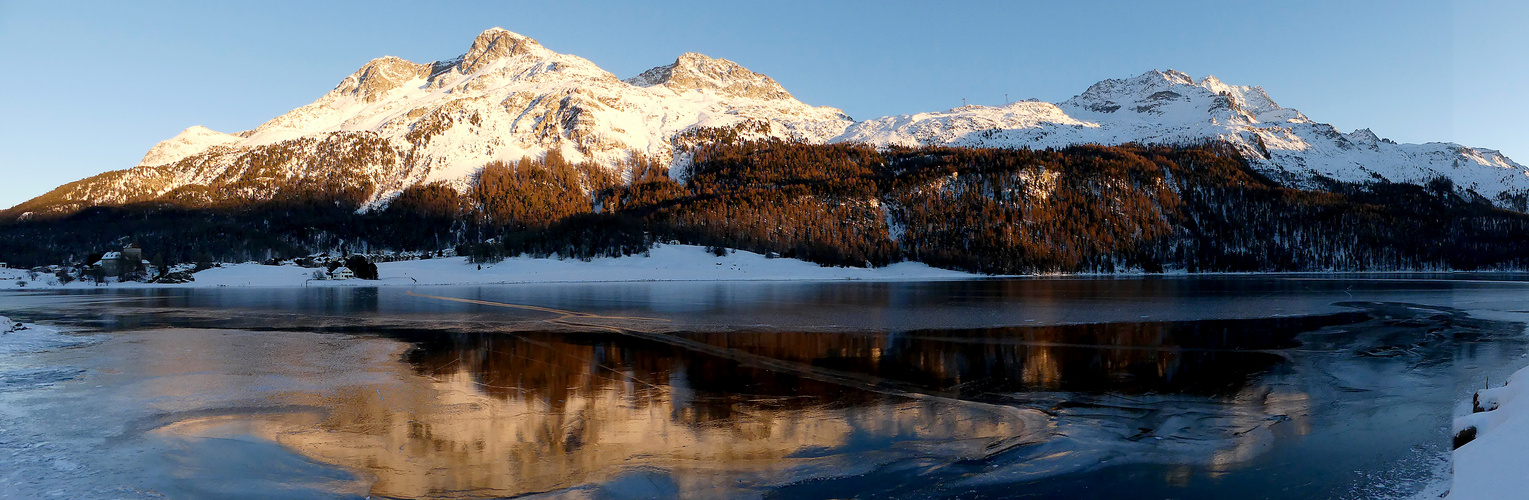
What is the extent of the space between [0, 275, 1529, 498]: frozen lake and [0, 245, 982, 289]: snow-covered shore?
75.6 meters

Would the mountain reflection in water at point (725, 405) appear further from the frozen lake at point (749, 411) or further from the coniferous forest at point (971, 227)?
the coniferous forest at point (971, 227)

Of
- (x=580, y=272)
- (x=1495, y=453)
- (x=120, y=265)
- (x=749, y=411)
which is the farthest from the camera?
(x=580, y=272)

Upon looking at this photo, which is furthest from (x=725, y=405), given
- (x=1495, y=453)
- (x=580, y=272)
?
(x=580, y=272)

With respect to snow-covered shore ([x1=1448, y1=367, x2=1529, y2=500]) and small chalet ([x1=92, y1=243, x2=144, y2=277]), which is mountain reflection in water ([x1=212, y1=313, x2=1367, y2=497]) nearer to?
snow-covered shore ([x1=1448, y1=367, x2=1529, y2=500])

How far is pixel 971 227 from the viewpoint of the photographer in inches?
6142

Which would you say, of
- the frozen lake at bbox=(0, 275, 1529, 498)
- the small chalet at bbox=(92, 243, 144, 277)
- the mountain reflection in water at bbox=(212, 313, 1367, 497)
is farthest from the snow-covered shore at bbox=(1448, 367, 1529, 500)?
the small chalet at bbox=(92, 243, 144, 277)

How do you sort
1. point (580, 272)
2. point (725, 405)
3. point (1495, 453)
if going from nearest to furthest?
A: point (1495, 453) < point (725, 405) < point (580, 272)

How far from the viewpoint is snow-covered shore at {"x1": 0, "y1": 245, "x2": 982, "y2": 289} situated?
98125 mm

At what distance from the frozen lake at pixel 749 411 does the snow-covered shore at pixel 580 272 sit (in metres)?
75.6

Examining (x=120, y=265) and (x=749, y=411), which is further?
(x=120, y=265)

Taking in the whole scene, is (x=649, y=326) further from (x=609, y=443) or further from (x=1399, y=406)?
(x=1399, y=406)

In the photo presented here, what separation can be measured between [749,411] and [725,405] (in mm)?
774

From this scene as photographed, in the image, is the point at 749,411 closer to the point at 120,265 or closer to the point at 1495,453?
the point at 1495,453

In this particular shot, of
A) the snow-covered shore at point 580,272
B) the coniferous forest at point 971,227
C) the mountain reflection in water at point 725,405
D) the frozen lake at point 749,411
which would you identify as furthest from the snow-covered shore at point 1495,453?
the coniferous forest at point 971,227
